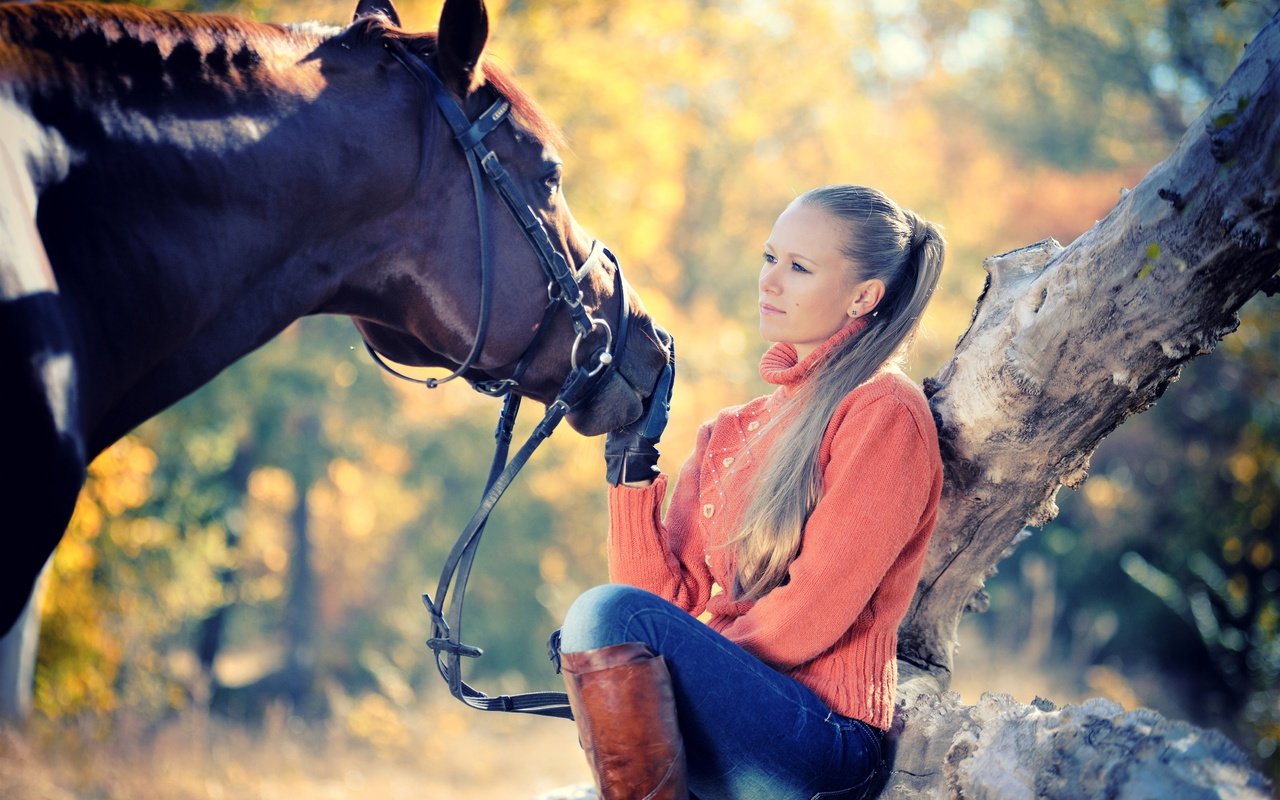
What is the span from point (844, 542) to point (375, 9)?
1.65m

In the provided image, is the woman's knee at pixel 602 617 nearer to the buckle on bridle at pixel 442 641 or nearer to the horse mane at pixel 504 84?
the buckle on bridle at pixel 442 641

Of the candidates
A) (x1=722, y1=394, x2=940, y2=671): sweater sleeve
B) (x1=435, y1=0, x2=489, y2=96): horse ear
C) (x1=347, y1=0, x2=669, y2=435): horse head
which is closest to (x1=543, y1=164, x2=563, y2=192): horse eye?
(x1=347, y1=0, x2=669, y2=435): horse head

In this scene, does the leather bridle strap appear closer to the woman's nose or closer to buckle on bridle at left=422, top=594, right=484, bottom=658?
buckle on bridle at left=422, top=594, right=484, bottom=658

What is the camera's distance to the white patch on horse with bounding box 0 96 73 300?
156 centimetres

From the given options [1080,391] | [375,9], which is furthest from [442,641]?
[1080,391]

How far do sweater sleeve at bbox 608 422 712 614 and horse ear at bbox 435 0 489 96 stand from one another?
1.05 metres

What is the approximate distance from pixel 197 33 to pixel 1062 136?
15643 millimetres

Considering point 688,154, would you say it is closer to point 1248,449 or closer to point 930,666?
point 1248,449

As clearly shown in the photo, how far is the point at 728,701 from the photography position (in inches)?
78.6

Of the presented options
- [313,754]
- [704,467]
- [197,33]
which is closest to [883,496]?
[704,467]

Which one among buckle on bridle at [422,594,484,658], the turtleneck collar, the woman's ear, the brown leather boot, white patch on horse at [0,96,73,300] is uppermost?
the woman's ear

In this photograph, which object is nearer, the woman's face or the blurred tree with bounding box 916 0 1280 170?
the woman's face

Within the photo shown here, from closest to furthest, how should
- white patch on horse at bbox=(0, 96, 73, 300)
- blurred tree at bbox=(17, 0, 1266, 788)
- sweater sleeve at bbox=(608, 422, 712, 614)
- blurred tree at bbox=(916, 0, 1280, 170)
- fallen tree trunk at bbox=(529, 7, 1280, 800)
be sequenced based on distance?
1. white patch on horse at bbox=(0, 96, 73, 300)
2. fallen tree trunk at bbox=(529, 7, 1280, 800)
3. sweater sleeve at bbox=(608, 422, 712, 614)
4. blurred tree at bbox=(17, 0, 1266, 788)
5. blurred tree at bbox=(916, 0, 1280, 170)

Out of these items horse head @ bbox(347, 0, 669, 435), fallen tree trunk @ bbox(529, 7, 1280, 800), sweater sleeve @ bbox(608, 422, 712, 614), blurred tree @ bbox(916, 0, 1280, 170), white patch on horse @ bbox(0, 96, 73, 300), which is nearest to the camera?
white patch on horse @ bbox(0, 96, 73, 300)
